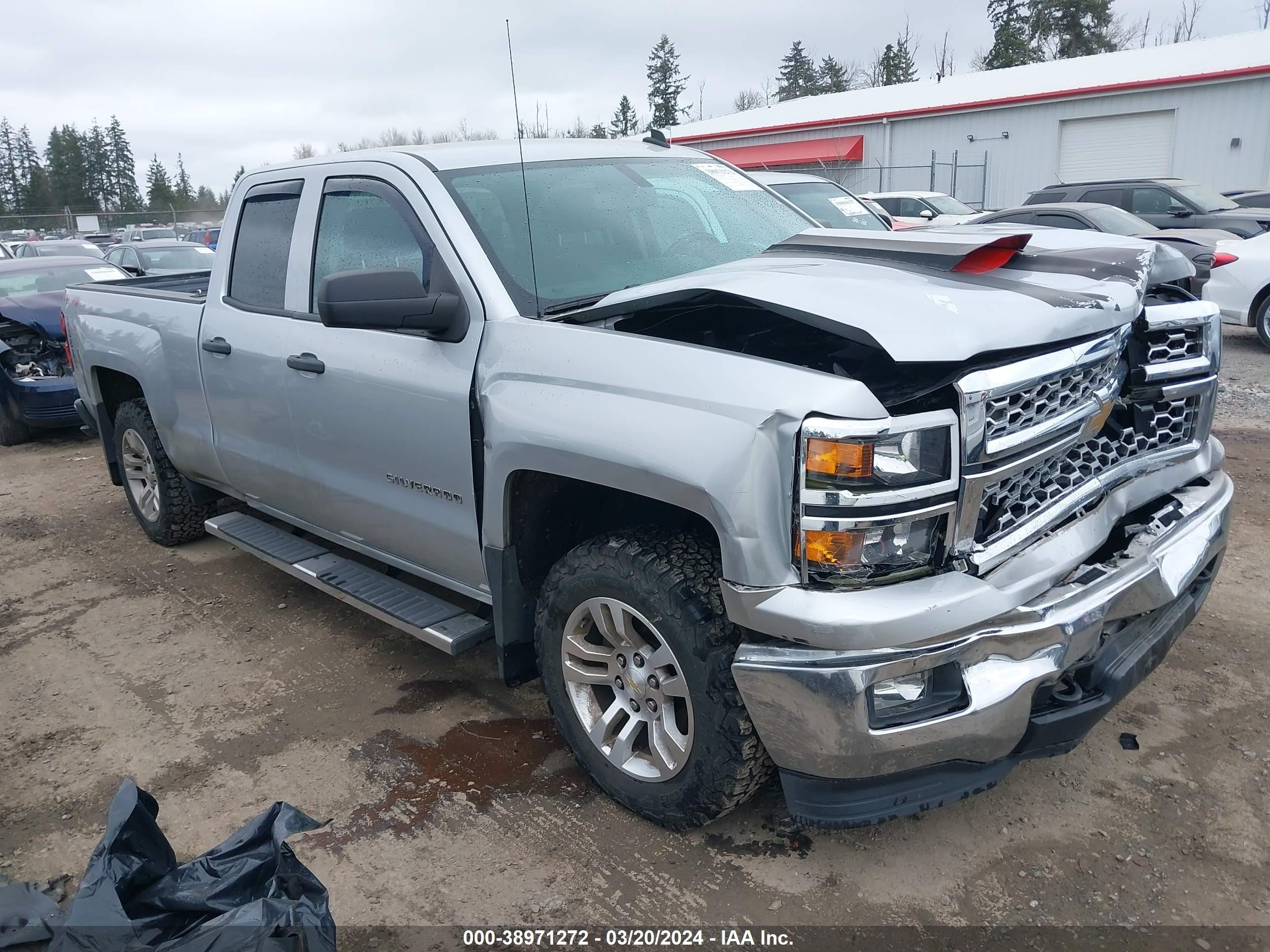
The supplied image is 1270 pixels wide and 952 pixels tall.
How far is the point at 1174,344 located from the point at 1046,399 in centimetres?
89

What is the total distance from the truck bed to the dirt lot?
66.6 inches

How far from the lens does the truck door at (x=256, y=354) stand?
3.99 meters

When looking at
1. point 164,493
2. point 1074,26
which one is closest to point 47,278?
point 164,493

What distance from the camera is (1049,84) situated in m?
26.0

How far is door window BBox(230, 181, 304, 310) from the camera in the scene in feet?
13.2

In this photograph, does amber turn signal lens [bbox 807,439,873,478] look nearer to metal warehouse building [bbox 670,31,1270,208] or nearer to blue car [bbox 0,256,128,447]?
blue car [bbox 0,256,128,447]

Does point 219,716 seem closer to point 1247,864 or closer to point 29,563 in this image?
point 29,563

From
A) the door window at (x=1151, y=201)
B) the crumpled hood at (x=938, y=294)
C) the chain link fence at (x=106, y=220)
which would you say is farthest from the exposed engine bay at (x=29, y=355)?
the chain link fence at (x=106, y=220)

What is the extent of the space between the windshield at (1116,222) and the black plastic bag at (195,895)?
10.7 metres

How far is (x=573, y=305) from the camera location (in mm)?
3158

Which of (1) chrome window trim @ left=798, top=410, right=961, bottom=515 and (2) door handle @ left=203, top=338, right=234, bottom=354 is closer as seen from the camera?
(1) chrome window trim @ left=798, top=410, right=961, bottom=515

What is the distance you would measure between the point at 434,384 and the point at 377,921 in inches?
63.5

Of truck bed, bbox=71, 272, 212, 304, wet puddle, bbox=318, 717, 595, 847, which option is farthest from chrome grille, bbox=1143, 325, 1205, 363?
truck bed, bbox=71, 272, 212, 304

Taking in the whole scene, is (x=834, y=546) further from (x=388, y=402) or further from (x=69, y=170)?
→ (x=69, y=170)
